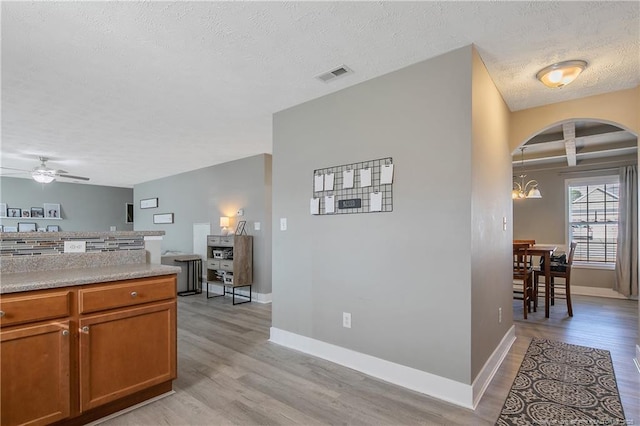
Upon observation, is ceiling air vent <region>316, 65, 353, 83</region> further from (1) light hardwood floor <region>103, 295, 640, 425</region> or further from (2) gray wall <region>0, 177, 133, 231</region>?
(2) gray wall <region>0, 177, 133, 231</region>

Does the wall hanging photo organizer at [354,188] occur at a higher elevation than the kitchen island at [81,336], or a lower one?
higher

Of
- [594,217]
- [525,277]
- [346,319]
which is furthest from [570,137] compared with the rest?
[346,319]

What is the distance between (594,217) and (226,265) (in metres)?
6.59

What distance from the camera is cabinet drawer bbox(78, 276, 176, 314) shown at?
6.28ft

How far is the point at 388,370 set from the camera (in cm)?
255

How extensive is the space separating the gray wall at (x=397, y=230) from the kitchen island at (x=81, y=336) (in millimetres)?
1279

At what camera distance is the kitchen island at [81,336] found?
1.68 m

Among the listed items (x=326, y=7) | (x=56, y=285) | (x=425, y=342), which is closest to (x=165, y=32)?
(x=326, y=7)

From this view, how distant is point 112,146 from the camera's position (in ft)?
16.2

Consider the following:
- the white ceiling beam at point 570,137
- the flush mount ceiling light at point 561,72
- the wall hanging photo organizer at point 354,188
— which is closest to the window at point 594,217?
the white ceiling beam at point 570,137

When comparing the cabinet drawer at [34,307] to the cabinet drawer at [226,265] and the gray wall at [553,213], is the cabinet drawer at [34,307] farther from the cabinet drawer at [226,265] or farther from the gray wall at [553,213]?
the gray wall at [553,213]

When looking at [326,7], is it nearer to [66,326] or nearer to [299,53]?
[299,53]

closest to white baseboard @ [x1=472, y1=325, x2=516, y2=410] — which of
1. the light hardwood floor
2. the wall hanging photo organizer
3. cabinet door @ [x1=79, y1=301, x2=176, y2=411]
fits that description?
the light hardwood floor

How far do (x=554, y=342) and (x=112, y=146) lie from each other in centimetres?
626
